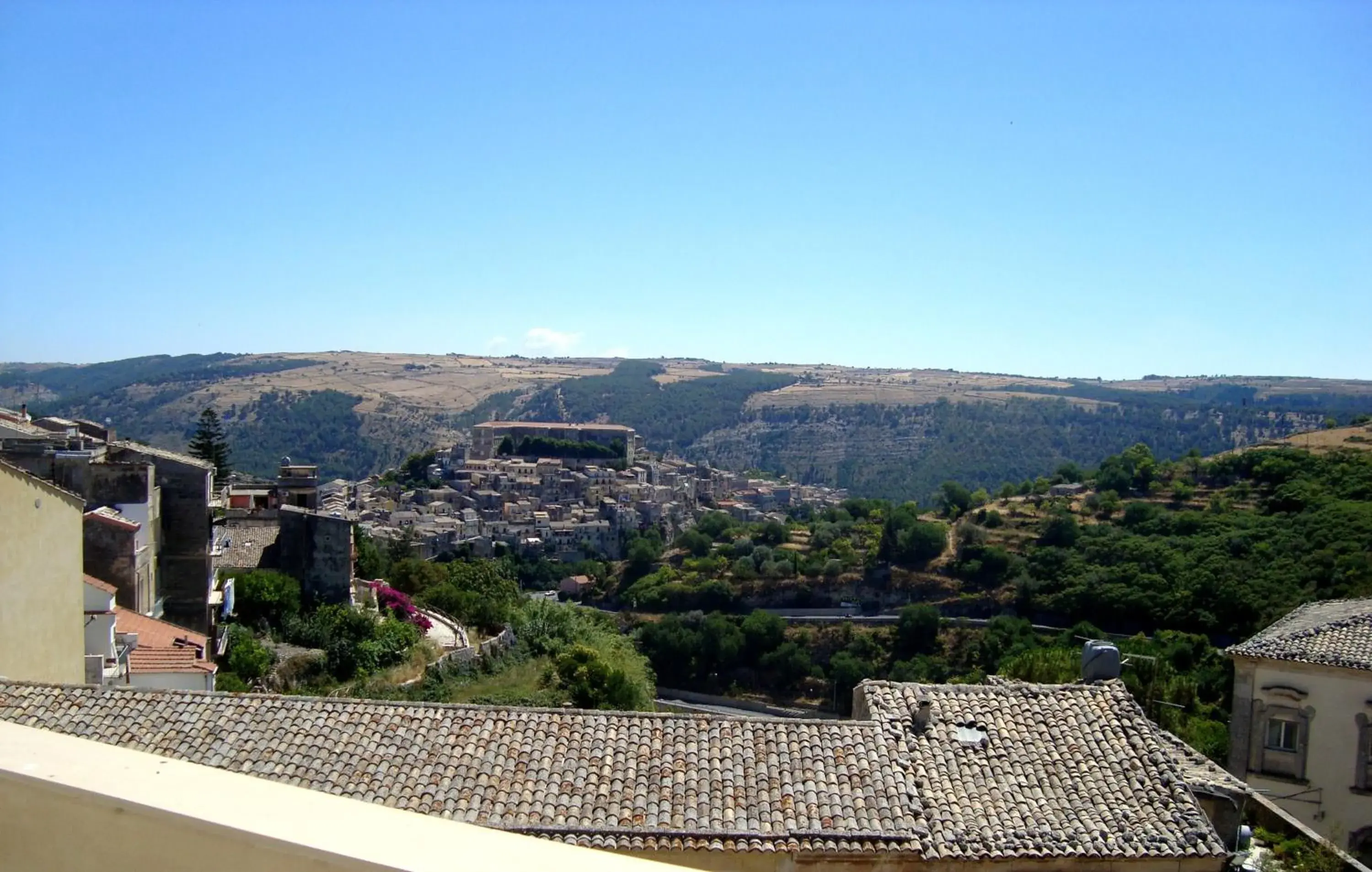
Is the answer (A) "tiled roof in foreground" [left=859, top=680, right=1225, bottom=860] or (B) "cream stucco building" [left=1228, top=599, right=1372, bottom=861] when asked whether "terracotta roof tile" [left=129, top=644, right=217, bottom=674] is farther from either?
(B) "cream stucco building" [left=1228, top=599, right=1372, bottom=861]

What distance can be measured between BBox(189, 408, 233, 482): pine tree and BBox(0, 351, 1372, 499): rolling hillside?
70175mm

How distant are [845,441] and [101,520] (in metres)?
131

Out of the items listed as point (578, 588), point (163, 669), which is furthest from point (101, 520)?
point (578, 588)

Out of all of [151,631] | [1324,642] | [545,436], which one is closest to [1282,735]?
[1324,642]

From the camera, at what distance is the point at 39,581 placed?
9727mm

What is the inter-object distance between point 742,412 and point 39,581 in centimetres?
15770

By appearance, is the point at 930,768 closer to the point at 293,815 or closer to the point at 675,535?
the point at 293,815

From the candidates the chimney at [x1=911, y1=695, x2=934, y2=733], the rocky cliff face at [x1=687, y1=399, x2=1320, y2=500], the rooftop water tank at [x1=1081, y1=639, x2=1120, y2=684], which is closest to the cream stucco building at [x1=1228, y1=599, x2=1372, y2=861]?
the rooftop water tank at [x1=1081, y1=639, x2=1120, y2=684]

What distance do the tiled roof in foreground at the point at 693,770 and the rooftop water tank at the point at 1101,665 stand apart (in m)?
1.68

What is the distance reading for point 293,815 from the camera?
1.66m

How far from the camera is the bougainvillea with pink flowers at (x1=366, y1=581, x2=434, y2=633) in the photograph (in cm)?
2411

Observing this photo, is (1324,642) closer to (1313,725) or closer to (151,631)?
(1313,725)

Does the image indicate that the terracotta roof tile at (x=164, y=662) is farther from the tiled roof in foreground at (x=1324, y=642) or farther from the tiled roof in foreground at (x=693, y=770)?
the tiled roof in foreground at (x=1324, y=642)

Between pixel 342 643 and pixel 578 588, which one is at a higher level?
pixel 342 643
